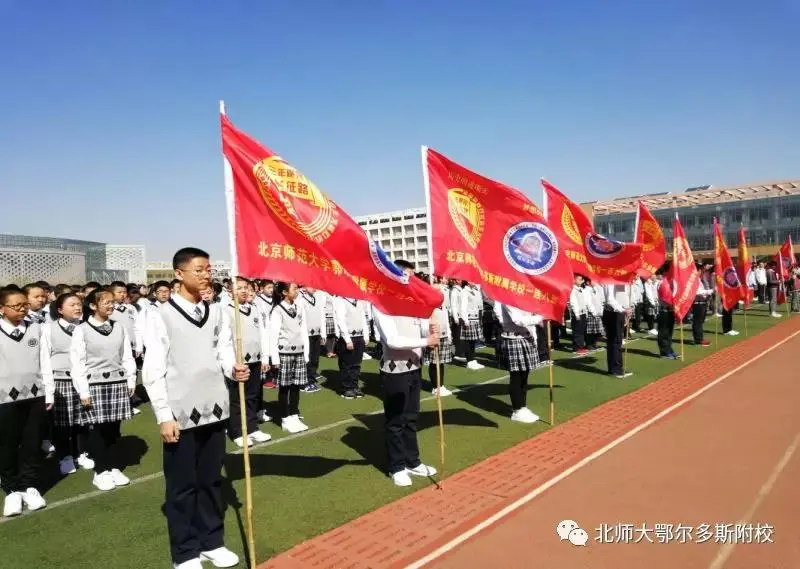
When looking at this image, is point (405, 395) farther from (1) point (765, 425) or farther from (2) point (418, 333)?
(1) point (765, 425)

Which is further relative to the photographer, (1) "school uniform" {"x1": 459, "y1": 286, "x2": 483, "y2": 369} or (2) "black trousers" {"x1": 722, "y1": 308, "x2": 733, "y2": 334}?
(2) "black trousers" {"x1": 722, "y1": 308, "x2": 733, "y2": 334}

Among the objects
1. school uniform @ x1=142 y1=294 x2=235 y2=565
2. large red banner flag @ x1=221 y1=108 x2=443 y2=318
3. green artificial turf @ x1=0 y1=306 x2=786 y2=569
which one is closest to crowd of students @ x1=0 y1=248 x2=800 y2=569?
school uniform @ x1=142 y1=294 x2=235 y2=565

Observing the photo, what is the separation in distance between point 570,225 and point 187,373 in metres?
5.59

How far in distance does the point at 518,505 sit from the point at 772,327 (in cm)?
1701

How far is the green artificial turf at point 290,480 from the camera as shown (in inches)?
172

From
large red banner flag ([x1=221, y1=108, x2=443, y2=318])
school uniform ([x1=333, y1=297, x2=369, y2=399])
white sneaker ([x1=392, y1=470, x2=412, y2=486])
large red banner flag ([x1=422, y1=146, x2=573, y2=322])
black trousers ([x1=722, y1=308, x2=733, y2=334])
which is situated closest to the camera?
large red banner flag ([x1=221, y1=108, x2=443, y2=318])

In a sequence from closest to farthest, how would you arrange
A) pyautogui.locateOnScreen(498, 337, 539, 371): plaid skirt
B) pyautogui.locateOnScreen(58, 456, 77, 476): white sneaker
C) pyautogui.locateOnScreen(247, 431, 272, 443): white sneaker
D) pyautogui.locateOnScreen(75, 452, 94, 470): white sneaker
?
pyautogui.locateOnScreen(58, 456, 77, 476): white sneaker, pyautogui.locateOnScreen(75, 452, 94, 470): white sneaker, pyautogui.locateOnScreen(247, 431, 272, 443): white sneaker, pyautogui.locateOnScreen(498, 337, 539, 371): plaid skirt

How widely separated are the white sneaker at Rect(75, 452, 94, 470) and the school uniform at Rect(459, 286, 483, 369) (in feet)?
24.9

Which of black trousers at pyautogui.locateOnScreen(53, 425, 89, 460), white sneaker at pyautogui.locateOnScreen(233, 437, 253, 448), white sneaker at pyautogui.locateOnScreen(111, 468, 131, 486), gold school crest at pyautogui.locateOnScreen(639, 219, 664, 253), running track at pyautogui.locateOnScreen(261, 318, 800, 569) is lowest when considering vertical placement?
running track at pyautogui.locateOnScreen(261, 318, 800, 569)

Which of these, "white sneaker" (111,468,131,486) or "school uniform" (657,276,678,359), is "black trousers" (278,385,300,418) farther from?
"school uniform" (657,276,678,359)

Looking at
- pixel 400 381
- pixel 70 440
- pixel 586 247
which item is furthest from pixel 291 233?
pixel 586 247

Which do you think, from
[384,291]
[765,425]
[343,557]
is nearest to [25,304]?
[384,291]

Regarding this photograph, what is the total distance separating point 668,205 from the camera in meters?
65.8

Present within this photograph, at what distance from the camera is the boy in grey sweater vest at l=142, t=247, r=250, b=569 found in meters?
3.83
